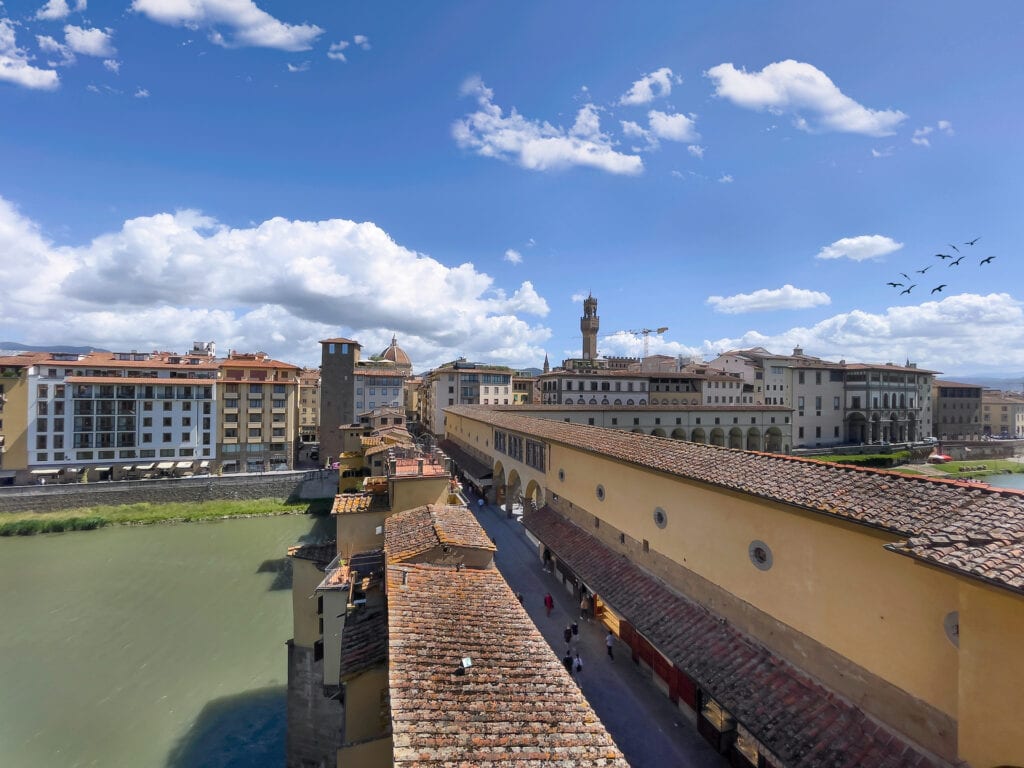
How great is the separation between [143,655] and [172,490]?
80.3ft

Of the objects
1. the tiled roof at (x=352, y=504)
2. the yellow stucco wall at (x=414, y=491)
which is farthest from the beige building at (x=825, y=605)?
the tiled roof at (x=352, y=504)

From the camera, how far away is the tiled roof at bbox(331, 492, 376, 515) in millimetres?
13273

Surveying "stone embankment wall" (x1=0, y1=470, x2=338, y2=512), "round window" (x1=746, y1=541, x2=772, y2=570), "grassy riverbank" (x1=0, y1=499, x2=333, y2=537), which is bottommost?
"grassy riverbank" (x1=0, y1=499, x2=333, y2=537)

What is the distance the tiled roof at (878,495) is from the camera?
201 inches

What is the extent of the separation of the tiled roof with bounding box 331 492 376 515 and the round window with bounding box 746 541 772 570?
9555mm

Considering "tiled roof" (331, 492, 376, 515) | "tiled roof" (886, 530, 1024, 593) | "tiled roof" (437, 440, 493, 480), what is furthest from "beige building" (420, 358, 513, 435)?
"tiled roof" (886, 530, 1024, 593)

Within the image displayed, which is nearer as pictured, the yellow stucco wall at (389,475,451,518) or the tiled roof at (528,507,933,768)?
the tiled roof at (528,507,933,768)

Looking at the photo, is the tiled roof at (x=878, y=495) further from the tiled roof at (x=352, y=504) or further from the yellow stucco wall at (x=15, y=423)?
the yellow stucco wall at (x=15, y=423)

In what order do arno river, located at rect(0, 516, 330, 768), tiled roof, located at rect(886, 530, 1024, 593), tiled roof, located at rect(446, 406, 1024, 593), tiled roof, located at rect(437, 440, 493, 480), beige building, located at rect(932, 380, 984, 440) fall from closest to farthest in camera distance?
tiled roof, located at rect(886, 530, 1024, 593)
tiled roof, located at rect(446, 406, 1024, 593)
arno river, located at rect(0, 516, 330, 768)
tiled roof, located at rect(437, 440, 493, 480)
beige building, located at rect(932, 380, 984, 440)

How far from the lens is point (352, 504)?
13.8m

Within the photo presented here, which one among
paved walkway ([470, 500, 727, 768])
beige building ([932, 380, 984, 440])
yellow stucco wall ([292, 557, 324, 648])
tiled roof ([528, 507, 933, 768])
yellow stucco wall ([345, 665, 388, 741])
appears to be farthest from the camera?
beige building ([932, 380, 984, 440])

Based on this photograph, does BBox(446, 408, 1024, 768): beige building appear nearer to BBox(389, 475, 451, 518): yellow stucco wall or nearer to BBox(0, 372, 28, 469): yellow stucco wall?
BBox(389, 475, 451, 518): yellow stucco wall

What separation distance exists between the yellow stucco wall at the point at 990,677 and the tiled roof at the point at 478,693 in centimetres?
359

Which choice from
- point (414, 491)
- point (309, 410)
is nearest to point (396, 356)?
point (309, 410)
